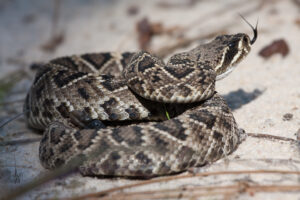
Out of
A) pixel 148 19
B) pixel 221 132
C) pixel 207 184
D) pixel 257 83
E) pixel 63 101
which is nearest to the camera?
pixel 207 184

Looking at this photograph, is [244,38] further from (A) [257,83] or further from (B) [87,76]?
(B) [87,76]

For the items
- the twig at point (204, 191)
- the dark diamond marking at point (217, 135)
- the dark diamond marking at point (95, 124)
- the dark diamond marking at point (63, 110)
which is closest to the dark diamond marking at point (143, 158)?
the twig at point (204, 191)

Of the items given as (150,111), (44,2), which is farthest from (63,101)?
(44,2)

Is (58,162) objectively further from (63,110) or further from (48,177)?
(63,110)

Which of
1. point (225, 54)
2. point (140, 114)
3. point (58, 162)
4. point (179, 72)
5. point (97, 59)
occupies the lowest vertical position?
point (58, 162)

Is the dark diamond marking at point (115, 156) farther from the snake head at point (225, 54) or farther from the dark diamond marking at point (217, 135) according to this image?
the snake head at point (225, 54)

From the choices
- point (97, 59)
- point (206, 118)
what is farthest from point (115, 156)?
point (97, 59)

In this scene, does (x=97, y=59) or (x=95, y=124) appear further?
(x=97, y=59)
